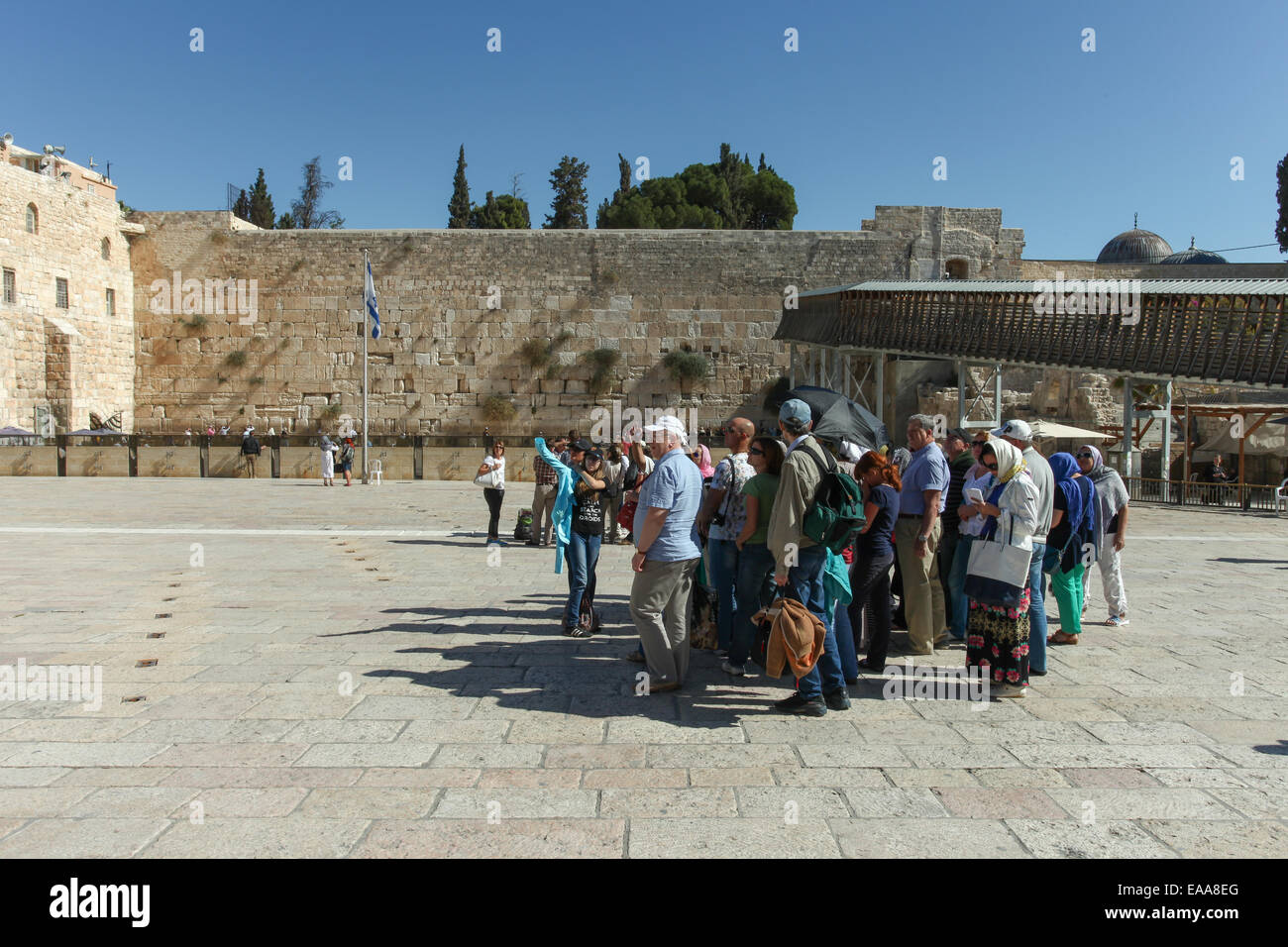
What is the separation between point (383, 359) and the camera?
25.3 meters

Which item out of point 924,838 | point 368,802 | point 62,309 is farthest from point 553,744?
point 62,309

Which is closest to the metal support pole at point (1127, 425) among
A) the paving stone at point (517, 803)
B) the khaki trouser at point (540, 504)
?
the khaki trouser at point (540, 504)

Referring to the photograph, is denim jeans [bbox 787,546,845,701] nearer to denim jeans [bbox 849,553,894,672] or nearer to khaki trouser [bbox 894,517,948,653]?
denim jeans [bbox 849,553,894,672]

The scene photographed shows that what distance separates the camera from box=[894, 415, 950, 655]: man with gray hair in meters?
5.17

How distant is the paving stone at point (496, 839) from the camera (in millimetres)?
2758

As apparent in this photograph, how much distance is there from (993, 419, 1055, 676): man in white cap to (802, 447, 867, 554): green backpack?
115 cm

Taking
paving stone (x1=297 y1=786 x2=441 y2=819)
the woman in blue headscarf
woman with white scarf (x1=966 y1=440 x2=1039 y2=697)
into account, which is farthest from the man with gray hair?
paving stone (x1=297 y1=786 x2=441 y2=819)

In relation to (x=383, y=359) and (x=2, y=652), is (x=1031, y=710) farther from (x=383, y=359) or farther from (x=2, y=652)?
(x=383, y=359)

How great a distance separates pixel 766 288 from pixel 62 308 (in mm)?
18882

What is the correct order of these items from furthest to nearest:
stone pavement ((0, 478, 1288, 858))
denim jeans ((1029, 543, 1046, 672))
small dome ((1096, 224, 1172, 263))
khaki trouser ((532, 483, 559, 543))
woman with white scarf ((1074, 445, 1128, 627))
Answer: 1. small dome ((1096, 224, 1172, 263))
2. khaki trouser ((532, 483, 559, 543))
3. woman with white scarf ((1074, 445, 1128, 627))
4. denim jeans ((1029, 543, 1046, 672))
5. stone pavement ((0, 478, 1288, 858))

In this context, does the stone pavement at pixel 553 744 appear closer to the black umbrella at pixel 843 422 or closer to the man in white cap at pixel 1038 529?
the man in white cap at pixel 1038 529

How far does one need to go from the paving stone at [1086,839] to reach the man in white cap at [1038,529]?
181 cm

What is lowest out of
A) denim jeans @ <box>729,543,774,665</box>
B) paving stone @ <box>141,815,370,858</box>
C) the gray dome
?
paving stone @ <box>141,815,370,858</box>
